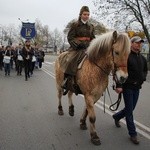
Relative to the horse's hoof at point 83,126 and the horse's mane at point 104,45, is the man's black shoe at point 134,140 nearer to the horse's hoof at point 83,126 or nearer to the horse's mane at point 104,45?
the horse's hoof at point 83,126

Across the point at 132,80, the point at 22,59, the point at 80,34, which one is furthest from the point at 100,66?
the point at 22,59

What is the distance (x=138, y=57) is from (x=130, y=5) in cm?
3463

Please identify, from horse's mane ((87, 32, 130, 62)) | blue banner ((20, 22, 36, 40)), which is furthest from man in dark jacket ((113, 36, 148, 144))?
blue banner ((20, 22, 36, 40))

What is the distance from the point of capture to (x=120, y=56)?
19.9 ft

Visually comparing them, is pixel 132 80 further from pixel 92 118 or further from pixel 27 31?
pixel 27 31

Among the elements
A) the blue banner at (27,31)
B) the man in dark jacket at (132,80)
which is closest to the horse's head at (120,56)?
the man in dark jacket at (132,80)

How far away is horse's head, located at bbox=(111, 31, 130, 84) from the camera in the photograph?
5.98 metres

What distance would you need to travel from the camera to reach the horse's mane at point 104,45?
6066 millimetres

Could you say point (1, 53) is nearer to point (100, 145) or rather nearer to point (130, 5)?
point (130, 5)

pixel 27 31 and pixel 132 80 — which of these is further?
pixel 27 31

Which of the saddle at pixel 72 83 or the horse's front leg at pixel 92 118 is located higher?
the saddle at pixel 72 83

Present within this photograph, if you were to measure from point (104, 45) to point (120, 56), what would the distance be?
0.51 m

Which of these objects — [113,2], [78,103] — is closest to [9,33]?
[113,2]

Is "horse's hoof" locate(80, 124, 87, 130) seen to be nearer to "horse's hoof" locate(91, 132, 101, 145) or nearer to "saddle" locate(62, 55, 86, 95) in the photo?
"saddle" locate(62, 55, 86, 95)
